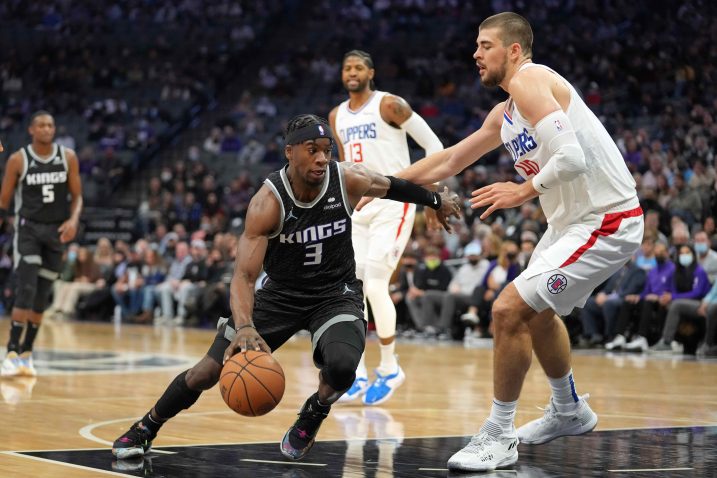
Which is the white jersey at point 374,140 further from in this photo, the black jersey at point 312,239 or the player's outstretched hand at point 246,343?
the player's outstretched hand at point 246,343

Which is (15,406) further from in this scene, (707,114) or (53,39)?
(53,39)

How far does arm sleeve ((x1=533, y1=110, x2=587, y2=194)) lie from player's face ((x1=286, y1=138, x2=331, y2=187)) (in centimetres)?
102

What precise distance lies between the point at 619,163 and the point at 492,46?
86cm

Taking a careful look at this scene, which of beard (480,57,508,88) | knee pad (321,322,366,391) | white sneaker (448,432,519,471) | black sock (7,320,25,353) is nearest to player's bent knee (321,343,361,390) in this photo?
knee pad (321,322,366,391)

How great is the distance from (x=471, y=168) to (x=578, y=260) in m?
14.1

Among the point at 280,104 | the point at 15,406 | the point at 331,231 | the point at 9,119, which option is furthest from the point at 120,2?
the point at 331,231

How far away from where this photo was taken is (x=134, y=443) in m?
5.40

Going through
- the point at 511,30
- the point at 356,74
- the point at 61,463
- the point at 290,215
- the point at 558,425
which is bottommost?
the point at 61,463

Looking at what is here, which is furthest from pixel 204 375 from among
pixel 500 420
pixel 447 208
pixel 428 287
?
pixel 428 287

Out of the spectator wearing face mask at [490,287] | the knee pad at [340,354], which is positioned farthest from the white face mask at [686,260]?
the knee pad at [340,354]

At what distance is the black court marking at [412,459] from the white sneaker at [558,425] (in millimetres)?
68

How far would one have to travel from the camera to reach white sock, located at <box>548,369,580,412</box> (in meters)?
5.99

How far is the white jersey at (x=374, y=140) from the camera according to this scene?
27.8ft

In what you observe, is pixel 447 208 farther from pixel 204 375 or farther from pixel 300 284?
pixel 204 375
